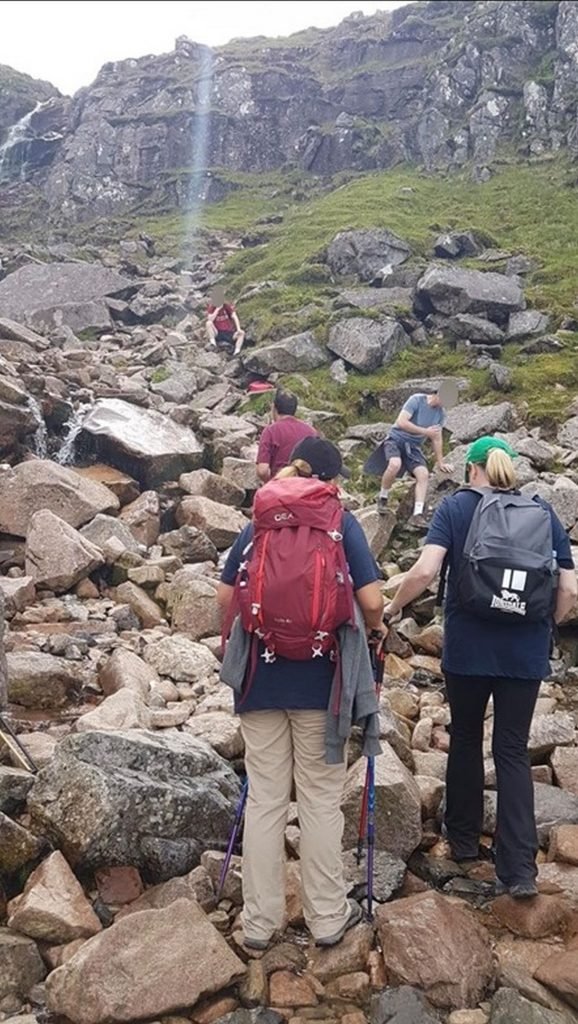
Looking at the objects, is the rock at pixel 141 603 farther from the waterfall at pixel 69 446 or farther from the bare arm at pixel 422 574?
the waterfall at pixel 69 446

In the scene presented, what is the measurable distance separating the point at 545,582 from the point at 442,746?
10.5 ft

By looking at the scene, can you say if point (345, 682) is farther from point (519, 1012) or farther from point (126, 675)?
point (126, 675)

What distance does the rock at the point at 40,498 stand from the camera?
13.4 m

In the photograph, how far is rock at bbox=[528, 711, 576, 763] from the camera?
7.56 metres

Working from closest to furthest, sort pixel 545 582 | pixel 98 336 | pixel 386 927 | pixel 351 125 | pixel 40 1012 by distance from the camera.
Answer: pixel 40 1012 < pixel 386 927 < pixel 545 582 < pixel 98 336 < pixel 351 125

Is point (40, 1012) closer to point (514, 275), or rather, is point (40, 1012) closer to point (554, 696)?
point (554, 696)

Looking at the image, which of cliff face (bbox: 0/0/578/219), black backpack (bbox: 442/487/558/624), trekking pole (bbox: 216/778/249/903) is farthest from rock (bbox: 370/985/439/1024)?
cliff face (bbox: 0/0/578/219)

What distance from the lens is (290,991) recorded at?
4547mm

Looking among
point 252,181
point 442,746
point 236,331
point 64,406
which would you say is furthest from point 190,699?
point 252,181

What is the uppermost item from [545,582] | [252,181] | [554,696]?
[252,181]

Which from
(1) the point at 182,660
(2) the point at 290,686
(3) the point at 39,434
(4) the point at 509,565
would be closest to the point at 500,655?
(4) the point at 509,565

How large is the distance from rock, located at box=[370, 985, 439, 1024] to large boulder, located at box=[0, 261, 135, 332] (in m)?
29.7

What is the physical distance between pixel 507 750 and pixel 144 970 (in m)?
2.69

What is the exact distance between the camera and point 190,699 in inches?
337
